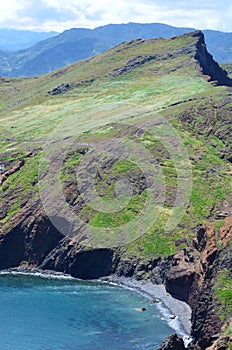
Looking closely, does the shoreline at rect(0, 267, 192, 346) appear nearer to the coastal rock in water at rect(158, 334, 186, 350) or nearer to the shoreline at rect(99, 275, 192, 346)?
the shoreline at rect(99, 275, 192, 346)

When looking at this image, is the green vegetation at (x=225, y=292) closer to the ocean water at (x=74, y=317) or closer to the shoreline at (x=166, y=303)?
the shoreline at (x=166, y=303)

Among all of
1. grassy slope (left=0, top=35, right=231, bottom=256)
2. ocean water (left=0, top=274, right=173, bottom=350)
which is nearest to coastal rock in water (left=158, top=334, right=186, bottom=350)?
ocean water (left=0, top=274, right=173, bottom=350)

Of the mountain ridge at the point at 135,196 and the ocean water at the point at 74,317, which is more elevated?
the mountain ridge at the point at 135,196

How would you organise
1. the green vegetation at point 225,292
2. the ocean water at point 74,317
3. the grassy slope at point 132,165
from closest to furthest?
the green vegetation at point 225,292 < the ocean water at point 74,317 < the grassy slope at point 132,165

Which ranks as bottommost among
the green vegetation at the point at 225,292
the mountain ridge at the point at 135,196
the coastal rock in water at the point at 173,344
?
the coastal rock in water at the point at 173,344

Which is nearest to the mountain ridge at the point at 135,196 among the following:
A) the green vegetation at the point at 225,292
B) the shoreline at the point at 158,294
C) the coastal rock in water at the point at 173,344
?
the green vegetation at the point at 225,292
